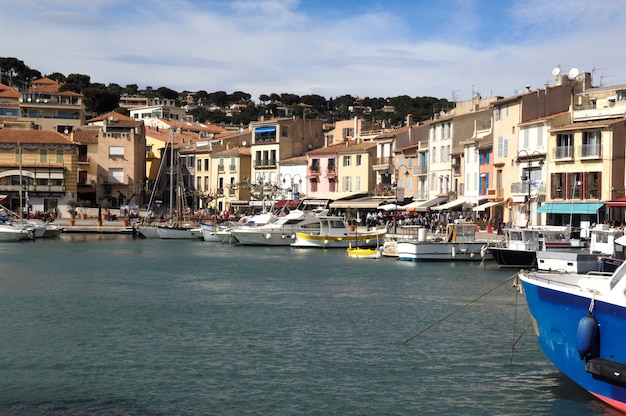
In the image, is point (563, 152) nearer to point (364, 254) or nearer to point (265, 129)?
point (364, 254)

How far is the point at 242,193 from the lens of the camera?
10912cm

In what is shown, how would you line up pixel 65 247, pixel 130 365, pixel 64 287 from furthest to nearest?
pixel 65 247
pixel 64 287
pixel 130 365

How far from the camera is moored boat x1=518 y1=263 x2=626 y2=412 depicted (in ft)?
57.3

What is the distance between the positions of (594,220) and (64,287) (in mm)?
35754

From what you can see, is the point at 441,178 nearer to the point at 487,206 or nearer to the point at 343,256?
the point at 487,206

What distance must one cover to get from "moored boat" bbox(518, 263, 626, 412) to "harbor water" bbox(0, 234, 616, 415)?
850 mm

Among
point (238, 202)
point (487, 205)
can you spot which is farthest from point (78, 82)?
point (487, 205)

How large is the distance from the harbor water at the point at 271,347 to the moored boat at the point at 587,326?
85cm

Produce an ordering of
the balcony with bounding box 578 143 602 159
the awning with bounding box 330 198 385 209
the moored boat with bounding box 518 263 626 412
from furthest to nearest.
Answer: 1. the awning with bounding box 330 198 385 209
2. the balcony with bounding box 578 143 602 159
3. the moored boat with bounding box 518 263 626 412

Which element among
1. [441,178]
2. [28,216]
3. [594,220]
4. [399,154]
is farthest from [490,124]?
[28,216]

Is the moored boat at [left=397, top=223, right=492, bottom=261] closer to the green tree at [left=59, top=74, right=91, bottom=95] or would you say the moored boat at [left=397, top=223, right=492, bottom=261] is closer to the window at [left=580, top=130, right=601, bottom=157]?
the window at [left=580, top=130, right=601, bottom=157]

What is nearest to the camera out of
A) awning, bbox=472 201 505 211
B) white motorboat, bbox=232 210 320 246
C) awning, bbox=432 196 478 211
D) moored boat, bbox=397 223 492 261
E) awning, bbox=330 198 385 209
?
moored boat, bbox=397 223 492 261

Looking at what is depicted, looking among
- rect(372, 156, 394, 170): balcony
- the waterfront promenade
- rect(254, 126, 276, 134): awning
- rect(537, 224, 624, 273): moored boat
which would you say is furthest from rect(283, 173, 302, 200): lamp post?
rect(537, 224, 624, 273): moored boat

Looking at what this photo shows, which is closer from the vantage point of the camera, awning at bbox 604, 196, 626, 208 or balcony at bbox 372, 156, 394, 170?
awning at bbox 604, 196, 626, 208
